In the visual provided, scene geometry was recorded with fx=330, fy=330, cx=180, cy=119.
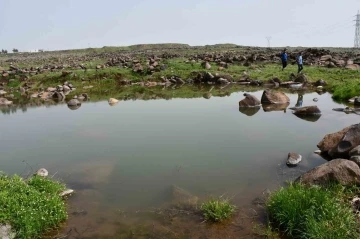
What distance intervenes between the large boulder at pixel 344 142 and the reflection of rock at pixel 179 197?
5704 millimetres

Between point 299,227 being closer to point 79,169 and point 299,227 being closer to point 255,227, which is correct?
point 255,227

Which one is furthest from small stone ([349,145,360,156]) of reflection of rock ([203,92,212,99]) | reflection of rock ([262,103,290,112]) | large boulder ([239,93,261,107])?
reflection of rock ([203,92,212,99])

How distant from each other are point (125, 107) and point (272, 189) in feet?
57.3

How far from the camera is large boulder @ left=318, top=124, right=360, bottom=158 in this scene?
11.5m

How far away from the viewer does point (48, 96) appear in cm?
3325

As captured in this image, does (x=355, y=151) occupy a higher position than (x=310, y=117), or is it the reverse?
(x=355, y=151)

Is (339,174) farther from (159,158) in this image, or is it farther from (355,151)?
(159,158)

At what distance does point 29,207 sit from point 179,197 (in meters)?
4.24

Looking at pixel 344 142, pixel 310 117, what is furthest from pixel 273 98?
pixel 344 142

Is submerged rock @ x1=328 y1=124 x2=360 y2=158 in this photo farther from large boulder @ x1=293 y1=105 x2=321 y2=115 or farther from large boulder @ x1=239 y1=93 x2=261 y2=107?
large boulder @ x1=239 y1=93 x2=261 y2=107

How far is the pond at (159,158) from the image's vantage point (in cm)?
923

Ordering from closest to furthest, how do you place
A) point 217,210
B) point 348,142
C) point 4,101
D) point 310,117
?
point 217,210, point 348,142, point 310,117, point 4,101

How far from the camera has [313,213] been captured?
800 cm

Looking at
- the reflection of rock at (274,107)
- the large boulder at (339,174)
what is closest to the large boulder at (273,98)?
the reflection of rock at (274,107)
